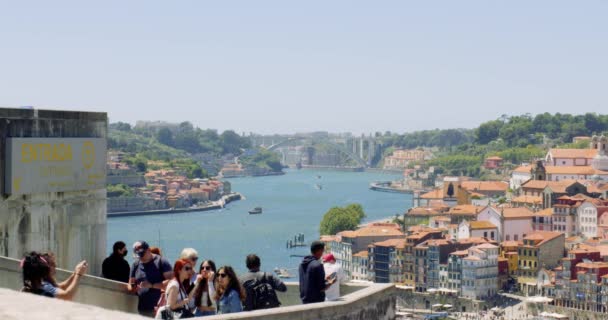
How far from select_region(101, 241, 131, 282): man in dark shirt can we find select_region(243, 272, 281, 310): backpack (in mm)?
679

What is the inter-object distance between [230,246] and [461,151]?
51.5m

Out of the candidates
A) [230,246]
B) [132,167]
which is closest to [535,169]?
[230,246]

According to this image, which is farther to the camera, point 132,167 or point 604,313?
point 132,167

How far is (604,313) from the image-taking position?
34.5 meters

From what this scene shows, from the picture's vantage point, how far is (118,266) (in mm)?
4066

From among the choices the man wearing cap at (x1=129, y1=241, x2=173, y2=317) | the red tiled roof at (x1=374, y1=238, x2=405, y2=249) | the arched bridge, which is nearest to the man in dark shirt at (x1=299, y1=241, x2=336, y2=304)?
the man wearing cap at (x1=129, y1=241, x2=173, y2=317)

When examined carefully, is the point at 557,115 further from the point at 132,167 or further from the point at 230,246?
the point at 230,246

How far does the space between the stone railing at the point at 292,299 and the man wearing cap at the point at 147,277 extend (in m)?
0.06

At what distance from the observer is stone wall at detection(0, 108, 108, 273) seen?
13.4ft

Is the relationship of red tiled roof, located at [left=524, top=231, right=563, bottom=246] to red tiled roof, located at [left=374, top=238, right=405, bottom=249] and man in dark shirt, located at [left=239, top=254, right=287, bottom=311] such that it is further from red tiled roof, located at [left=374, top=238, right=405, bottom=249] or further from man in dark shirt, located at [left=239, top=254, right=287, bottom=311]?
man in dark shirt, located at [left=239, top=254, right=287, bottom=311]

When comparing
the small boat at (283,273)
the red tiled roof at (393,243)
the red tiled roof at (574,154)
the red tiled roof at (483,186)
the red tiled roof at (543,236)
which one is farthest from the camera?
the red tiled roof at (483,186)

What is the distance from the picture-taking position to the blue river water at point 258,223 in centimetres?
4372

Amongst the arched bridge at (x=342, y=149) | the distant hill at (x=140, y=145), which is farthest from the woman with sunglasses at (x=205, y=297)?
the arched bridge at (x=342, y=149)

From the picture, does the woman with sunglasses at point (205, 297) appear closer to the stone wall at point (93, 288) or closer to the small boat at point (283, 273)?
the stone wall at point (93, 288)
